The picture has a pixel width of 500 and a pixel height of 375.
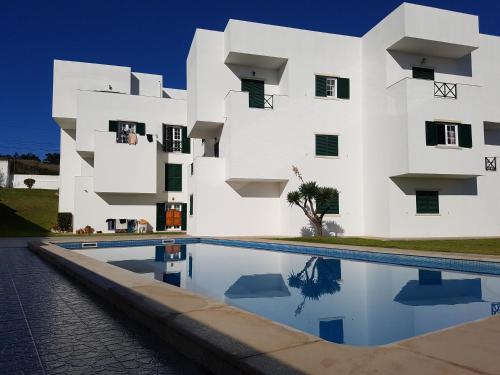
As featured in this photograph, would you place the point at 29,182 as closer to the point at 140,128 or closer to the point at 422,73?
the point at 140,128

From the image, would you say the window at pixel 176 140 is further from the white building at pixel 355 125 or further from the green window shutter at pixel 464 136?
the green window shutter at pixel 464 136

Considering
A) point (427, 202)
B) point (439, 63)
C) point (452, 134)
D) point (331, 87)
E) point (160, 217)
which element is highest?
point (439, 63)

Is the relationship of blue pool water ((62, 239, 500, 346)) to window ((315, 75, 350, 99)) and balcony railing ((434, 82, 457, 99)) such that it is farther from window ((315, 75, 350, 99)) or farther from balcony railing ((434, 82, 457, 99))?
balcony railing ((434, 82, 457, 99))

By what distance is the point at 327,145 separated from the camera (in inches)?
709

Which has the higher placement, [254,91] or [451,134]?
[254,91]

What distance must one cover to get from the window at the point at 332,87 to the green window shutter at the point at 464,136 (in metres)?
4.91

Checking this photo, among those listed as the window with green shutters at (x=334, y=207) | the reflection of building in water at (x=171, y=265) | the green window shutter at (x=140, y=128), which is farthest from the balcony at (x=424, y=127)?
the green window shutter at (x=140, y=128)

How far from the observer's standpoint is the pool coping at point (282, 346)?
250 cm

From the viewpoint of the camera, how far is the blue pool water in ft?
15.0

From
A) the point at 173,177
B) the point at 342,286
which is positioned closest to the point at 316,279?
the point at 342,286

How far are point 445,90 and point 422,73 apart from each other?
1349mm

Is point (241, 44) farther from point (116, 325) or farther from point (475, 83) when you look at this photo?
point (116, 325)

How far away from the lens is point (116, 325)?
4.11 metres

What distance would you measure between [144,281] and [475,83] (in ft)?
60.8
